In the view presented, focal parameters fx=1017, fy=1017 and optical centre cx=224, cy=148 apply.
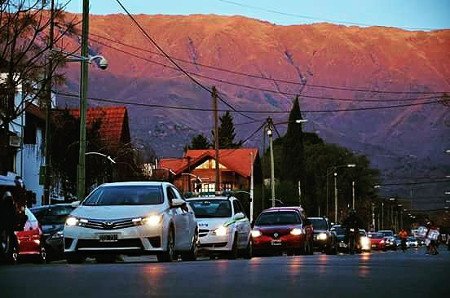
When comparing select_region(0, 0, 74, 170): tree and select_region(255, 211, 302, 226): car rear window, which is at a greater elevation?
select_region(0, 0, 74, 170): tree

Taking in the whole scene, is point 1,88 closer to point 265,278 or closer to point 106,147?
point 265,278

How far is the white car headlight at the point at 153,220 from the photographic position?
19766mm

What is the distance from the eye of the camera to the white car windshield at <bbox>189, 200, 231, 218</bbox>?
28.1 meters

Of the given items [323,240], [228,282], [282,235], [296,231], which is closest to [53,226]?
[282,235]

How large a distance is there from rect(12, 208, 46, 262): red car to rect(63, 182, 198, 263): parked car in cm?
298

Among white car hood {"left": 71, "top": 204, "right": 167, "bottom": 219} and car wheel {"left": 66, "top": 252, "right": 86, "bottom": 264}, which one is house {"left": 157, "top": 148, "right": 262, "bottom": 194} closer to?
car wheel {"left": 66, "top": 252, "right": 86, "bottom": 264}

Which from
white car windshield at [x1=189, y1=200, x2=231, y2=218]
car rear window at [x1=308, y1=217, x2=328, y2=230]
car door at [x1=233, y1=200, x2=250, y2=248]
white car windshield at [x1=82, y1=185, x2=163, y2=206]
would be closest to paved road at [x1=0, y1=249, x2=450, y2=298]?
white car windshield at [x1=82, y1=185, x2=163, y2=206]

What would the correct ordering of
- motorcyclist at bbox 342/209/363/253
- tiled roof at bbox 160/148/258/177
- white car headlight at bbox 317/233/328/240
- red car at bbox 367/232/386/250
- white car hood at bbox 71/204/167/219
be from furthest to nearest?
tiled roof at bbox 160/148/258/177 → red car at bbox 367/232/386/250 → white car headlight at bbox 317/233/328/240 → motorcyclist at bbox 342/209/363/253 → white car hood at bbox 71/204/167/219

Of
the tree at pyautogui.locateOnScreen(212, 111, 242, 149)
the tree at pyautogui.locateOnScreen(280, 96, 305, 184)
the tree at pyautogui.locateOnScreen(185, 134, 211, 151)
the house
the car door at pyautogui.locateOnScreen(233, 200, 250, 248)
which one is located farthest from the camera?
the tree at pyautogui.locateOnScreen(212, 111, 242, 149)

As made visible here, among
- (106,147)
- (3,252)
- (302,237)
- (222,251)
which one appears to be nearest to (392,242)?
(106,147)

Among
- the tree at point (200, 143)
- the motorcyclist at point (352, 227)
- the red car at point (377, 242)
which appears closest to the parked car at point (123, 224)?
the motorcyclist at point (352, 227)

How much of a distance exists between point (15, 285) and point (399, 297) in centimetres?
472

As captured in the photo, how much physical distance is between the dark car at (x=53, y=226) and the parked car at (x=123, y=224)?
18.8ft

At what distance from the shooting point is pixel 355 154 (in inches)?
5497
